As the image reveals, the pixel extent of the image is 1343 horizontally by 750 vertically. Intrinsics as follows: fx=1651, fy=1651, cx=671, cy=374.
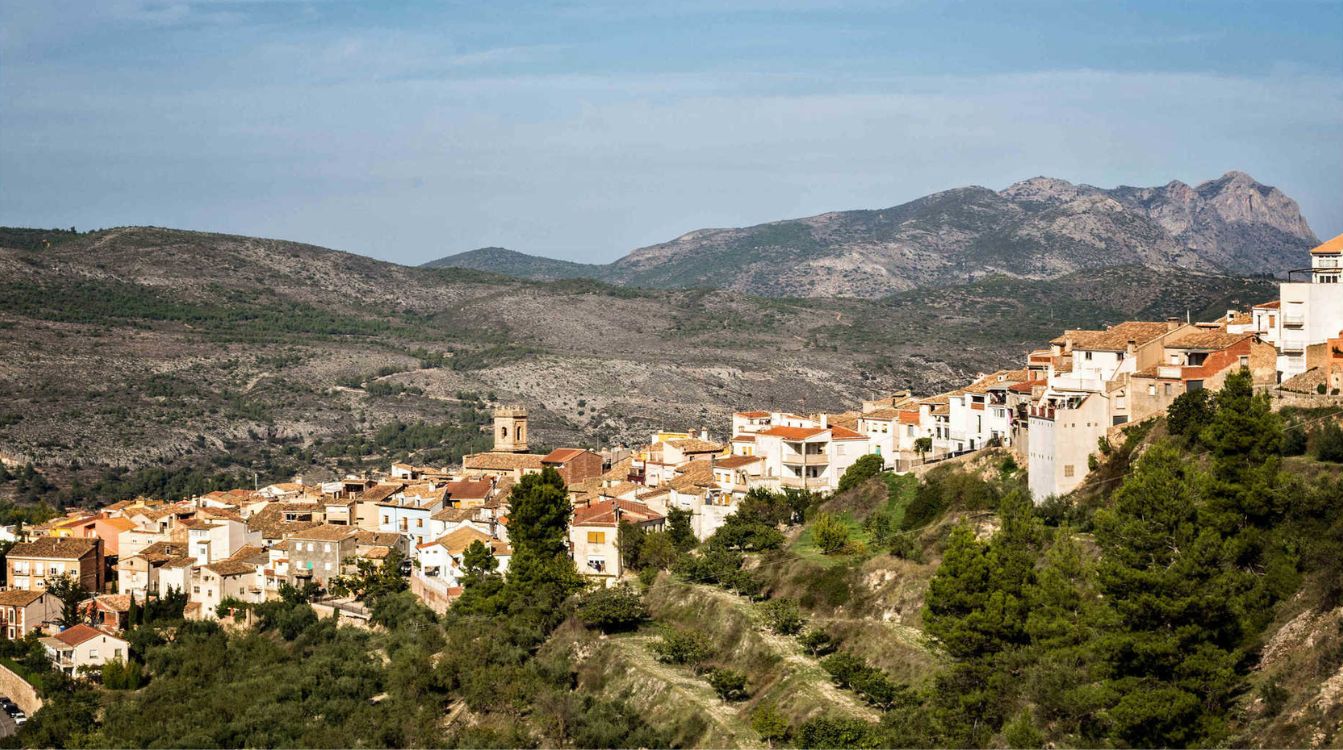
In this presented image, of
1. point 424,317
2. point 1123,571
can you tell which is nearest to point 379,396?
point 424,317

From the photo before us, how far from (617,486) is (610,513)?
6.76 m

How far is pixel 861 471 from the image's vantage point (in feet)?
164

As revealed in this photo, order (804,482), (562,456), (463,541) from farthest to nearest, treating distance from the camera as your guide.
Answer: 1. (562,456)
2. (463,541)
3. (804,482)

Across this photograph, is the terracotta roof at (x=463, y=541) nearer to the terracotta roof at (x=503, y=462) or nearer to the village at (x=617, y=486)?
the village at (x=617, y=486)

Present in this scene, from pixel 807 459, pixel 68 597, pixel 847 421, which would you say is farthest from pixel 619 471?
pixel 68 597

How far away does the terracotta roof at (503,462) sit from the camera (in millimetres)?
65188

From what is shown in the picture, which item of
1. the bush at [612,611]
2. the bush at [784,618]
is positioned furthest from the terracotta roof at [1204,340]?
the bush at [612,611]

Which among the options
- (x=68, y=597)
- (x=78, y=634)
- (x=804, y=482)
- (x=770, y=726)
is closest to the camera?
(x=770, y=726)

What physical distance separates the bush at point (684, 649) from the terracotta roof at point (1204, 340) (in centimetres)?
1440

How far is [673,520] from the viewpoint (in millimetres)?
50312

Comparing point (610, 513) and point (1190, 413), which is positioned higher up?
point (1190, 413)

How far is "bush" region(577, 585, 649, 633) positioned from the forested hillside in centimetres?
10

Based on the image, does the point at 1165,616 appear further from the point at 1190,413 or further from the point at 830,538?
the point at 830,538

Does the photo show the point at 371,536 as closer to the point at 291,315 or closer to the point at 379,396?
the point at 379,396
